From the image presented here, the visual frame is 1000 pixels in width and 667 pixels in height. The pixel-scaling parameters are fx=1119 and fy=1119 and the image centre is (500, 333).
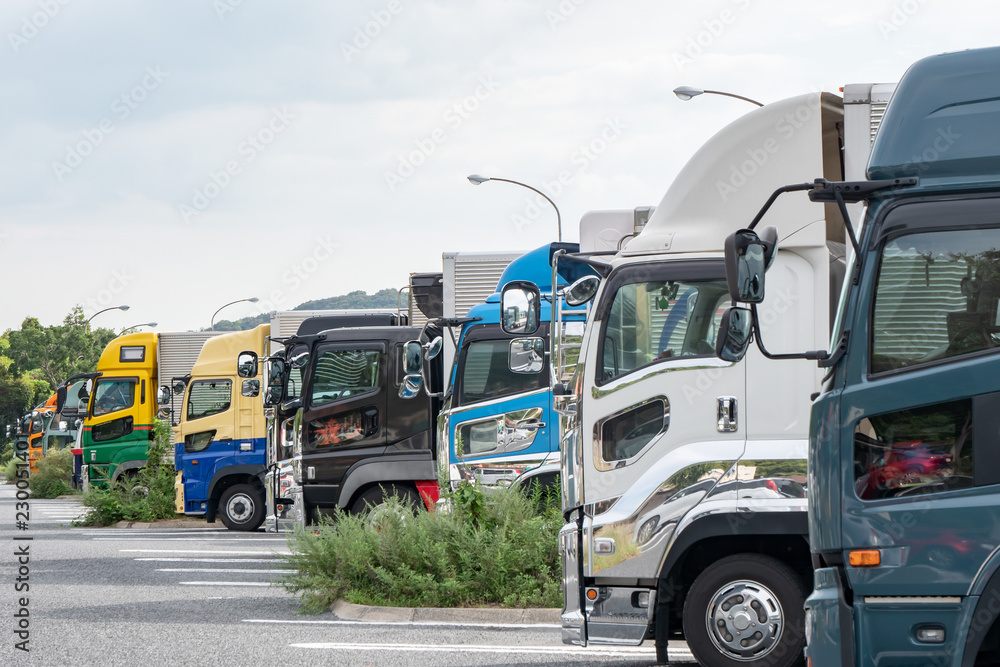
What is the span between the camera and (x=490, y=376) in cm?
1132

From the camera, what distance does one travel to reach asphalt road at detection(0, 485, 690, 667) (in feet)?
25.1

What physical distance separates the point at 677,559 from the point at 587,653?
6.95ft

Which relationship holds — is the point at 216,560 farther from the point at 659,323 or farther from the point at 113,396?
the point at 659,323

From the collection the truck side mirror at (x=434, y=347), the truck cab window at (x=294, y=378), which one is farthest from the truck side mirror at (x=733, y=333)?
the truck cab window at (x=294, y=378)

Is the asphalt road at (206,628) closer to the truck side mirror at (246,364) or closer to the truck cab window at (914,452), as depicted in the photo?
the truck side mirror at (246,364)

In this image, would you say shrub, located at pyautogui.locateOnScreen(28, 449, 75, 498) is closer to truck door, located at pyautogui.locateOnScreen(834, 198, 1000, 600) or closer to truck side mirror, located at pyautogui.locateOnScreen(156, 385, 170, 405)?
truck side mirror, located at pyautogui.locateOnScreen(156, 385, 170, 405)

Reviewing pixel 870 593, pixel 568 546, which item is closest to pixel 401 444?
pixel 568 546

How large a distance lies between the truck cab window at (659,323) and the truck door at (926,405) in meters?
2.11

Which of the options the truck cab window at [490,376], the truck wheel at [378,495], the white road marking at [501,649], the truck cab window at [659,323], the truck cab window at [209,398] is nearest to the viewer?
the truck cab window at [659,323]

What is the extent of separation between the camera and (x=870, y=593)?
13.1 ft

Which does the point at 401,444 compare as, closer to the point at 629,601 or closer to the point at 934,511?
the point at 629,601

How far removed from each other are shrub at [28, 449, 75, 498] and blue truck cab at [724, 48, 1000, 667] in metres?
30.9

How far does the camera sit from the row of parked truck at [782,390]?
3943 mm

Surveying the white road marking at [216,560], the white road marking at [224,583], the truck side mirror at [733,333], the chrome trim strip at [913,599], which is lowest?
the white road marking at [224,583]
